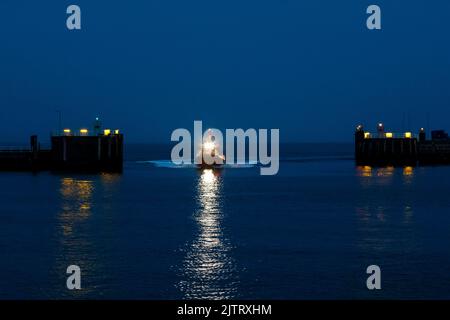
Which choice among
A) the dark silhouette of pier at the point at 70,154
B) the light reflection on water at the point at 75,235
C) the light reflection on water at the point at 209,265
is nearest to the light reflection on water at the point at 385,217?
Answer: the light reflection on water at the point at 209,265

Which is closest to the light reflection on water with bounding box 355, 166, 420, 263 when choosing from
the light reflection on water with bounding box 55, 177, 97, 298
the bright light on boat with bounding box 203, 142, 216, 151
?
the light reflection on water with bounding box 55, 177, 97, 298

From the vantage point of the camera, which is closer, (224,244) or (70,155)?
(224,244)

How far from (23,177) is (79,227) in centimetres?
4960

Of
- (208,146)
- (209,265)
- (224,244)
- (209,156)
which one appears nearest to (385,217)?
(224,244)

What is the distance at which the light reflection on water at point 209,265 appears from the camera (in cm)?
2419

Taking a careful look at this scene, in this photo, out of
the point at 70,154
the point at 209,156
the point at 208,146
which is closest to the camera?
the point at 70,154

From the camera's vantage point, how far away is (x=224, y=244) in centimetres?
3422

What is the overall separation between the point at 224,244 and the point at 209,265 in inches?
219

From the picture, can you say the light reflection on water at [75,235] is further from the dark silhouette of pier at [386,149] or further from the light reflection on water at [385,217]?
Answer: the dark silhouette of pier at [386,149]

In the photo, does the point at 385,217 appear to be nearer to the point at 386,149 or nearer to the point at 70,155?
the point at 70,155

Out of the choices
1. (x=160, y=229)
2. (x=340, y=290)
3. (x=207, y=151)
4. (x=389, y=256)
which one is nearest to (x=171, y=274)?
(x=340, y=290)

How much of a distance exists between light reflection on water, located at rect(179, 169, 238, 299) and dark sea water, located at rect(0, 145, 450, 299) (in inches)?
2.6

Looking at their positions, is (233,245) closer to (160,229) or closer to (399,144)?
(160,229)

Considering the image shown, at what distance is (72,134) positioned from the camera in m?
95.3
